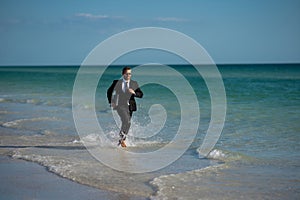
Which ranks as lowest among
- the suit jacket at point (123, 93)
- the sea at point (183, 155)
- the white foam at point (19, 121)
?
the white foam at point (19, 121)

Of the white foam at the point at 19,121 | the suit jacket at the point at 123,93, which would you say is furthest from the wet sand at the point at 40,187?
the white foam at the point at 19,121

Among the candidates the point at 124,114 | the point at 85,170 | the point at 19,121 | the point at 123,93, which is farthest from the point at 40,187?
the point at 19,121

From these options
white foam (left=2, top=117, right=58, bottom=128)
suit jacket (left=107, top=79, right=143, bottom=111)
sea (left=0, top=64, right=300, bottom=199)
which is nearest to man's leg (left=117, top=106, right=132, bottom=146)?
suit jacket (left=107, top=79, right=143, bottom=111)

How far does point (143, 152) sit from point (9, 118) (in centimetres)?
962

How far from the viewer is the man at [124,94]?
11.1m

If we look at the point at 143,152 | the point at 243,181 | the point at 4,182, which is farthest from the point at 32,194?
the point at 143,152

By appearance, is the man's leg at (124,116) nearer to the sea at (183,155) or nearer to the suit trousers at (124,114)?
the suit trousers at (124,114)

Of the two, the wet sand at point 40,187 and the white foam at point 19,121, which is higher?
the wet sand at point 40,187

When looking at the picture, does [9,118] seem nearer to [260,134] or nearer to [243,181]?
[260,134]

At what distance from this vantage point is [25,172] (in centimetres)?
893

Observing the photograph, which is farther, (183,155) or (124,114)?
(124,114)

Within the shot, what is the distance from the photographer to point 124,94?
11.3m

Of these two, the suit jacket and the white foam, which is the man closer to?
the suit jacket

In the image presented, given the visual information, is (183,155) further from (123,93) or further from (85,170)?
(85,170)
